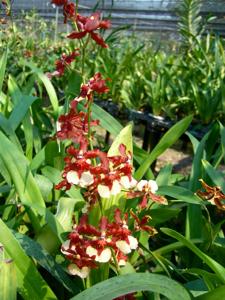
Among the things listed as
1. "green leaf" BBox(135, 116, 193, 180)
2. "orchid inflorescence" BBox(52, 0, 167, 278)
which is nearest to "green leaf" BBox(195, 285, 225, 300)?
"orchid inflorescence" BBox(52, 0, 167, 278)

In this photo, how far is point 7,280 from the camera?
58cm

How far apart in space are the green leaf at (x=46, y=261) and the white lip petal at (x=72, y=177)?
245mm

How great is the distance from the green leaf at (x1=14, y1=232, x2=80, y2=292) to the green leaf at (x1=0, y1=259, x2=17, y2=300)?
0.18 metres

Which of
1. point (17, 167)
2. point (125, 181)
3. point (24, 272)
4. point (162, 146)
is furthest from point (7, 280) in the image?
point (162, 146)

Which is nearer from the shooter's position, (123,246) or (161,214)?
(123,246)

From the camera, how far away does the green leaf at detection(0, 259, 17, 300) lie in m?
0.58

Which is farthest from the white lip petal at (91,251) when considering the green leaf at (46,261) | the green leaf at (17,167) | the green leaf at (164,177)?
the green leaf at (164,177)

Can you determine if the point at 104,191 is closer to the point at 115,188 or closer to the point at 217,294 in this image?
the point at 115,188

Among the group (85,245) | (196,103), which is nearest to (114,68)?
(196,103)

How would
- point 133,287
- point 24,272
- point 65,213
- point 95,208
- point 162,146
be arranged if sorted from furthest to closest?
point 162,146 < point 65,213 < point 95,208 < point 24,272 < point 133,287

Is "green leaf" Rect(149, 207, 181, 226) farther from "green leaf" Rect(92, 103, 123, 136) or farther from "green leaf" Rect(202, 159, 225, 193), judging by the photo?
"green leaf" Rect(92, 103, 123, 136)

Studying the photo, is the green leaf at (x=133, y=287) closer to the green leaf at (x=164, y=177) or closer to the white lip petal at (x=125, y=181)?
the white lip petal at (x=125, y=181)

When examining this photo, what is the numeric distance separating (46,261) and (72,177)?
0.86ft

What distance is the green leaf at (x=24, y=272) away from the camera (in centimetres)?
67
